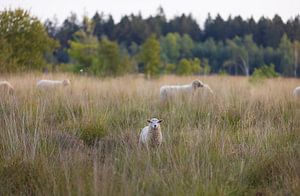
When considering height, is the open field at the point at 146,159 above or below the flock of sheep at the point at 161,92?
below

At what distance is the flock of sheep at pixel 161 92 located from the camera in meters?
4.39

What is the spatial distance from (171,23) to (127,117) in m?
45.9

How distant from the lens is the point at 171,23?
50.5 meters

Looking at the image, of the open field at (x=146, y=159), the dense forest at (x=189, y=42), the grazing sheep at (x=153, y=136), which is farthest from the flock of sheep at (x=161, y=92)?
the dense forest at (x=189, y=42)

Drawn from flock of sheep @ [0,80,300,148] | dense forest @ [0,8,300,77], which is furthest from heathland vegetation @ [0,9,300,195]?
dense forest @ [0,8,300,77]

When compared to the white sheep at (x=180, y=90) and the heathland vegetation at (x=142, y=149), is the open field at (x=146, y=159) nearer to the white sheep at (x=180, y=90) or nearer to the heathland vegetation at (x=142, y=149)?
the heathland vegetation at (x=142, y=149)

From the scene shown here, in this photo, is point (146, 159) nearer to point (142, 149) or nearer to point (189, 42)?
point (142, 149)

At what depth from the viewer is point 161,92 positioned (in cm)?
854

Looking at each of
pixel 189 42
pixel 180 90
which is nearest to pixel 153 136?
pixel 180 90

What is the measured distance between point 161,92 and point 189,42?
31963 millimetres

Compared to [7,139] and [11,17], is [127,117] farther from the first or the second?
[11,17]

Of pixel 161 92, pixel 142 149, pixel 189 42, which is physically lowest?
pixel 142 149

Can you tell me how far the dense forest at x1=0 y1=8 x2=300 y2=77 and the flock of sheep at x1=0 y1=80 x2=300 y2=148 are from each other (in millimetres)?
11680

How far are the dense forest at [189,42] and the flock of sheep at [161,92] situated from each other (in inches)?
460
